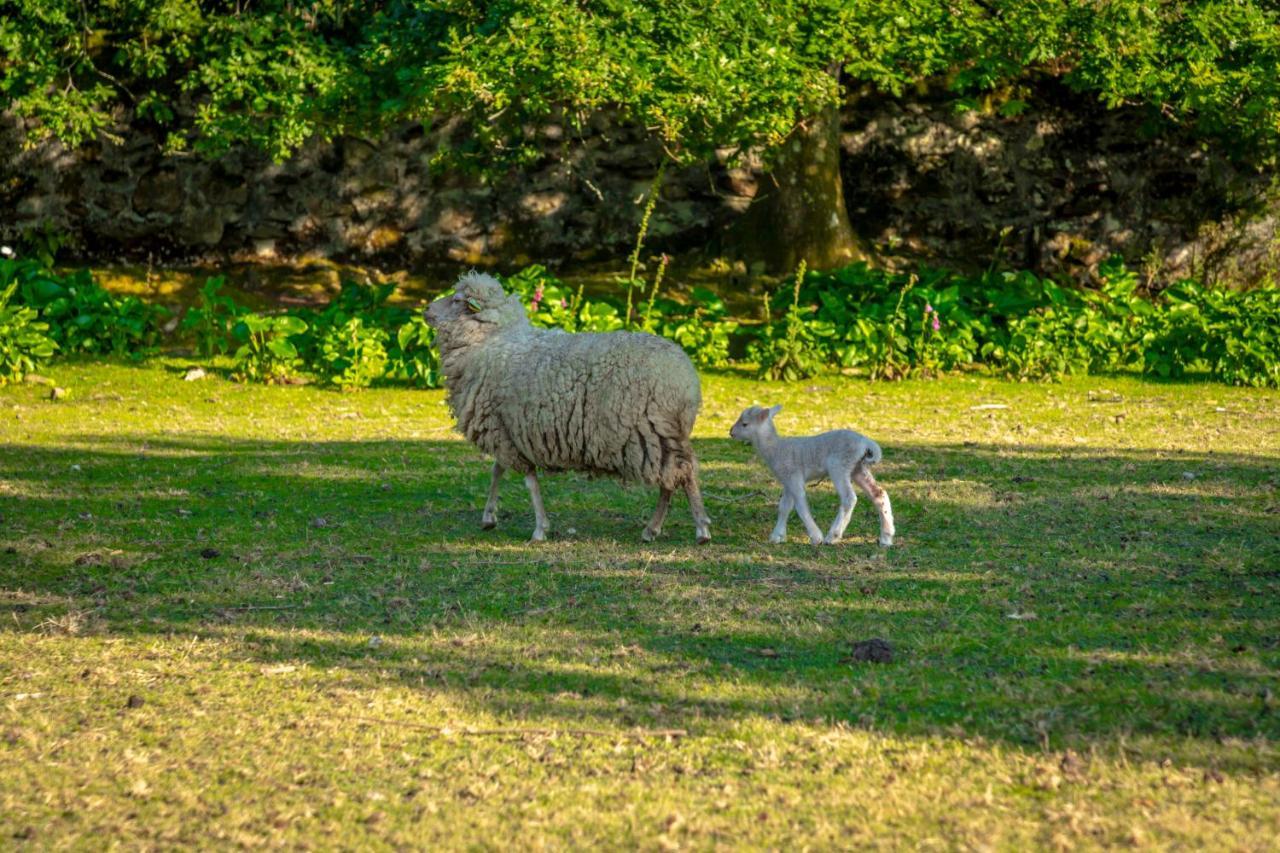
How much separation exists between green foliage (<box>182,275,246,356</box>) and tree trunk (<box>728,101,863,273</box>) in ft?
20.7

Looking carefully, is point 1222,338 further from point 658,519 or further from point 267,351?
point 267,351

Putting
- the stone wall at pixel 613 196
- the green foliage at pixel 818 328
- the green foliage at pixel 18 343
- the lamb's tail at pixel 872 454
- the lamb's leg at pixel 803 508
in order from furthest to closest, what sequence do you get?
1. the stone wall at pixel 613 196
2. the green foliage at pixel 818 328
3. the green foliage at pixel 18 343
4. the lamb's leg at pixel 803 508
5. the lamb's tail at pixel 872 454

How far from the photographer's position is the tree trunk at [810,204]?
57.3ft

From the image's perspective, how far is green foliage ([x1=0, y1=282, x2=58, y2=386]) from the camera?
48.6ft

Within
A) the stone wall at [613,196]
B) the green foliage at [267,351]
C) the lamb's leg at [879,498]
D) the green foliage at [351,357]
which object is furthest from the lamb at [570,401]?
the stone wall at [613,196]

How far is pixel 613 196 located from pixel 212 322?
19.2ft

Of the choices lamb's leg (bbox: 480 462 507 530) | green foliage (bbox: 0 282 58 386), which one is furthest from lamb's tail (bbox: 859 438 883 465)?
green foliage (bbox: 0 282 58 386)

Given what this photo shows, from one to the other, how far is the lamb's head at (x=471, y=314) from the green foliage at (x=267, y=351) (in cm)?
638

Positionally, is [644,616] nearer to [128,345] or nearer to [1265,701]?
[1265,701]

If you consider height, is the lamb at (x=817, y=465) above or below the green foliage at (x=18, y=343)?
above

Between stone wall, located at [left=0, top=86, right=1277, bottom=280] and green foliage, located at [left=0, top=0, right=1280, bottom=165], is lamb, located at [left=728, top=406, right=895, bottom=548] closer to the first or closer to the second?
green foliage, located at [left=0, top=0, right=1280, bottom=165]

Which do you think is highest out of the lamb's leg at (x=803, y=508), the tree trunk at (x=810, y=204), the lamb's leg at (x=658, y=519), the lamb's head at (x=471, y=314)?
the tree trunk at (x=810, y=204)

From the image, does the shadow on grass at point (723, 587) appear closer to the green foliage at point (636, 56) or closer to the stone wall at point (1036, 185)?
the green foliage at point (636, 56)

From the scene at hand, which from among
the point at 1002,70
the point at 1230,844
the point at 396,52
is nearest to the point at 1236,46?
the point at 1002,70
